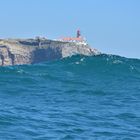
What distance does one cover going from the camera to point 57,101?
3344 centimetres

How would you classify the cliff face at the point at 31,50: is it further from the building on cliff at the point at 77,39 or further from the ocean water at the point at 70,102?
the ocean water at the point at 70,102

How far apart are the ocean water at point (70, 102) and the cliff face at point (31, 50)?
86.1m

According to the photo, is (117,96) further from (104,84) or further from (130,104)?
(104,84)

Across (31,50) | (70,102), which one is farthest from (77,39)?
(70,102)

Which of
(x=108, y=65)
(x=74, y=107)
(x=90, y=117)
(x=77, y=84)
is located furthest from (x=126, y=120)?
(x=108, y=65)

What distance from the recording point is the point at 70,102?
33.4 m

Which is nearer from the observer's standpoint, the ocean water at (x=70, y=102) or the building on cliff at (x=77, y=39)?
the ocean water at (x=70, y=102)

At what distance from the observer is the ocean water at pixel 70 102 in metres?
25.1

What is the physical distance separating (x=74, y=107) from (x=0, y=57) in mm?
121426

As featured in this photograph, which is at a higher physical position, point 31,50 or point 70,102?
point 31,50

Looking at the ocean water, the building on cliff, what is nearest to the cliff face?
the building on cliff

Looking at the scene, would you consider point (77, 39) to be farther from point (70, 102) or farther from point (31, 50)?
point (70, 102)

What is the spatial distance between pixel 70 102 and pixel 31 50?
11445 cm

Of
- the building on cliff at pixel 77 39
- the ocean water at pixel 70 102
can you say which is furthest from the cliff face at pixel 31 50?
the ocean water at pixel 70 102
